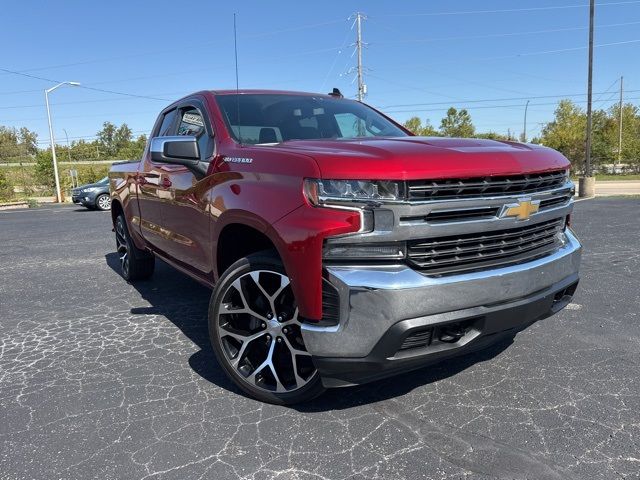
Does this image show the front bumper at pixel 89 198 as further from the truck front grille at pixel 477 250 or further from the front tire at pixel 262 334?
the truck front grille at pixel 477 250

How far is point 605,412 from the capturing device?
2.71 meters

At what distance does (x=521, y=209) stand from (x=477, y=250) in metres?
0.35

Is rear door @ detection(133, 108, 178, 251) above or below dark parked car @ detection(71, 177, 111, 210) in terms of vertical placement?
above

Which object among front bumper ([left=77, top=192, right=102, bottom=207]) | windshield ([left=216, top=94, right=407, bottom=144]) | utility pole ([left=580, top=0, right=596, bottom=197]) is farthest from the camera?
front bumper ([left=77, top=192, right=102, bottom=207])

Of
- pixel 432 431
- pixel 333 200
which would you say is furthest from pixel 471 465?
pixel 333 200

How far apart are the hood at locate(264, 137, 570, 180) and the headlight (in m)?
0.03

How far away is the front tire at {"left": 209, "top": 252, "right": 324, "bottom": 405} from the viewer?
2715 mm

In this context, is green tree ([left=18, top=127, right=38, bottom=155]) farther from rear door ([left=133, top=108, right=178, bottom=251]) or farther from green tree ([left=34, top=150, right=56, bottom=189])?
rear door ([left=133, top=108, right=178, bottom=251])

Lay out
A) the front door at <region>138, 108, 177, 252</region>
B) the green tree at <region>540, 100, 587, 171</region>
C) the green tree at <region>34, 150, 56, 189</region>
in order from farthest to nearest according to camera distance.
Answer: the green tree at <region>540, 100, 587, 171</region> < the green tree at <region>34, 150, 56, 189</region> < the front door at <region>138, 108, 177, 252</region>

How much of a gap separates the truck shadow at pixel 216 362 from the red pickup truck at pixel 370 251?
0.92 ft

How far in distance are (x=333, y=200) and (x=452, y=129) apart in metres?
55.7

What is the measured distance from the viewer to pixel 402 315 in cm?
226

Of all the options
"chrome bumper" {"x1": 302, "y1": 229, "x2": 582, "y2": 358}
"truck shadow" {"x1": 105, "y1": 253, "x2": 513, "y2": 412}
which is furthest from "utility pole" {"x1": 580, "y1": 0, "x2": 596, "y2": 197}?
"chrome bumper" {"x1": 302, "y1": 229, "x2": 582, "y2": 358}

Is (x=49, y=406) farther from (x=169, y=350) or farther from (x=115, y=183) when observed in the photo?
(x=115, y=183)
